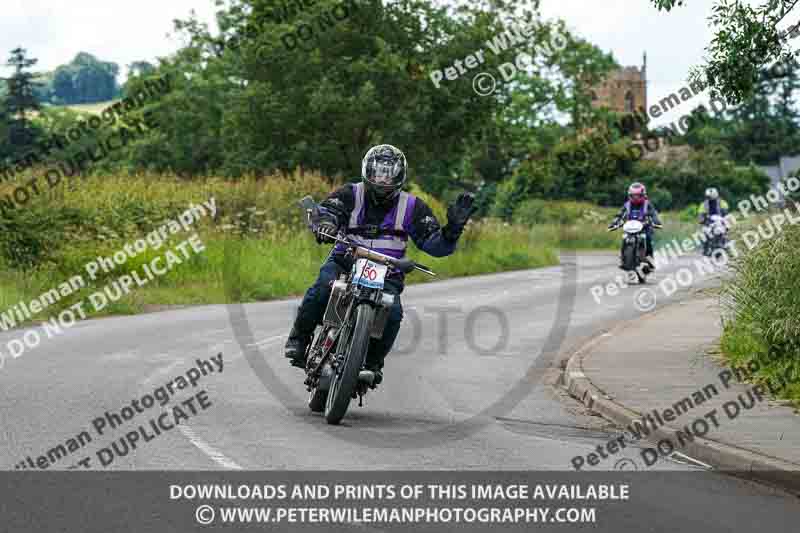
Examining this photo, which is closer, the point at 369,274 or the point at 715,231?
the point at 369,274

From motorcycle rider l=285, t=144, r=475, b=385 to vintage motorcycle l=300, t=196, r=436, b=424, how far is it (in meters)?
0.20

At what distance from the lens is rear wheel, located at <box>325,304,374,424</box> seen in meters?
9.71

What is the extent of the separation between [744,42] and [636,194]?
47.7 feet

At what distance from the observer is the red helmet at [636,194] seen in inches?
1051

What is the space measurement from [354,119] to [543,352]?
92.9 ft

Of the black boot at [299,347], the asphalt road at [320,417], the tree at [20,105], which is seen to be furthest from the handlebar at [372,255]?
the tree at [20,105]

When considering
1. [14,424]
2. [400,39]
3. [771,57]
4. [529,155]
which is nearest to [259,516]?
[14,424]

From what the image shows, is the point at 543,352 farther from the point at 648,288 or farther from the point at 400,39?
the point at 400,39

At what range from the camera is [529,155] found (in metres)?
75.4

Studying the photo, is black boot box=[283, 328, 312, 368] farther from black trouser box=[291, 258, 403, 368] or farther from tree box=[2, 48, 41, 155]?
tree box=[2, 48, 41, 155]

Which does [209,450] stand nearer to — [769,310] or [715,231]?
[769,310]

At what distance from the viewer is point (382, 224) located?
1040 centimetres

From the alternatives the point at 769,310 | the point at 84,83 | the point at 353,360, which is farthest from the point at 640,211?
the point at 84,83

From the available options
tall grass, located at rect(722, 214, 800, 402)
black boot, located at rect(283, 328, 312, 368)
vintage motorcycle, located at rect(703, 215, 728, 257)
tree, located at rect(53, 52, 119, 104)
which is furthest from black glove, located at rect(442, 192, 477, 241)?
tree, located at rect(53, 52, 119, 104)
